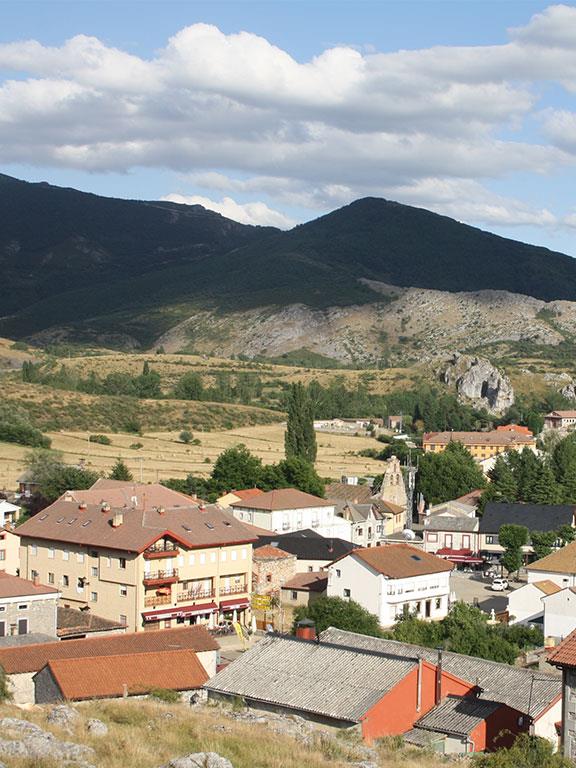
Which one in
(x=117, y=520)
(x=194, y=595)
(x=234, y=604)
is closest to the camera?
(x=194, y=595)

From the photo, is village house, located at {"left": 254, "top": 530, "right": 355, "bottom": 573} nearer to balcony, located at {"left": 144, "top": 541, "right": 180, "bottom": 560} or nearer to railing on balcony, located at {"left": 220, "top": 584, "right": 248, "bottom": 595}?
railing on balcony, located at {"left": 220, "top": 584, "right": 248, "bottom": 595}

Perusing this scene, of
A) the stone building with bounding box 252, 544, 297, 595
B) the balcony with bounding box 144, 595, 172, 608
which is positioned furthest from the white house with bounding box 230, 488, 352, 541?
the balcony with bounding box 144, 595, 172, 608

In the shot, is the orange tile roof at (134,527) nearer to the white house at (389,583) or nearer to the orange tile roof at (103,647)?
the white house at (389,583)

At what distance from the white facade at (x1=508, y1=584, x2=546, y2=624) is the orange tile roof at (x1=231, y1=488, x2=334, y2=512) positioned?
60.9 ft

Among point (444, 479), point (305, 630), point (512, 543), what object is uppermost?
point (305, 630)

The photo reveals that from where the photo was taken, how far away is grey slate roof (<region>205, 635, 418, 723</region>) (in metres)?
27.6

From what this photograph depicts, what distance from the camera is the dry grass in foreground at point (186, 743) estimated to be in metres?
18.0

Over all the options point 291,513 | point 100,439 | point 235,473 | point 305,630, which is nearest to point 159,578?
point 305,630

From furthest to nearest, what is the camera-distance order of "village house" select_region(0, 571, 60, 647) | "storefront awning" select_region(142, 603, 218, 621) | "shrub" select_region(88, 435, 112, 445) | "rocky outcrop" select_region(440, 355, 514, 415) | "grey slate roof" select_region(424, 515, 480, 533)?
"rocky outcrop" select_region(440, 355, 514, 415)
"shrub" select_region(88, 435, 112, 445)
"grey slate roof" select_region(424, 515, 480, 533)
"storefront awning" select_region(142, 603, 218, 621)
"village house" select_region(0, 571, 60, 647)

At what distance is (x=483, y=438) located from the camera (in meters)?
124

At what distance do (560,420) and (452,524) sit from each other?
2885 inches

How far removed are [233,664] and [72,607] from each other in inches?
809

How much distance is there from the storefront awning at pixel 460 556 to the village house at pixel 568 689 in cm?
5256

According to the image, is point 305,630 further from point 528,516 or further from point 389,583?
point 528,516
